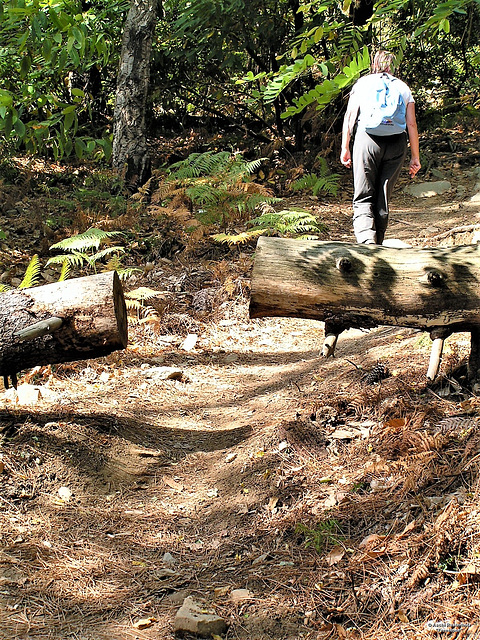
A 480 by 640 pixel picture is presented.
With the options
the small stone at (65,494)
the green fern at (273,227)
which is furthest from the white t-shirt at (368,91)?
the small stone at (65,494)

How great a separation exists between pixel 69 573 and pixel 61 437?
112 centimetres

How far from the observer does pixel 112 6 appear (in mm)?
10914

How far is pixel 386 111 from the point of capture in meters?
5.27

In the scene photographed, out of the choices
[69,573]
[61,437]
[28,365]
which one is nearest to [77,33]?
[28,365]

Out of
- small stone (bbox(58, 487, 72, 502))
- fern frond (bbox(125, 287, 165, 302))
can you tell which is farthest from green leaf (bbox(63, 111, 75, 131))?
fern frond (bbox(125, 287, 165, 302))

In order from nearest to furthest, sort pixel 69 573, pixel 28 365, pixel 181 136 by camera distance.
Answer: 1. pixel 69 573
2. pixel 28 365
3. pixel 181 136

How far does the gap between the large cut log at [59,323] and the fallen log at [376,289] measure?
3.15ft

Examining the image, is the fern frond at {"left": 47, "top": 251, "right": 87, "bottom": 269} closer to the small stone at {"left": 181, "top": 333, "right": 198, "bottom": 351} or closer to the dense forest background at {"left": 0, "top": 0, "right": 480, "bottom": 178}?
the small stone at {"left": 181, "top": 333, "right": 198, "bottom": 351}

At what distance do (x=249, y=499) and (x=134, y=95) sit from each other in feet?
26.4

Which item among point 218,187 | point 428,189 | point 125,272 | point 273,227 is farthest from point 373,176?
point 428,189

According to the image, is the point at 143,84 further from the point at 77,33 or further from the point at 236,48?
the point at 77,33

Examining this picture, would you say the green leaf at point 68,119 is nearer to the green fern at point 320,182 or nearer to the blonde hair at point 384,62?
the blonde hair at point 384,62

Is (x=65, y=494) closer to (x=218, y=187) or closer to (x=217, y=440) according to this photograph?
(x=217, y=440)

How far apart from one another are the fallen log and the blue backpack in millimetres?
1970
